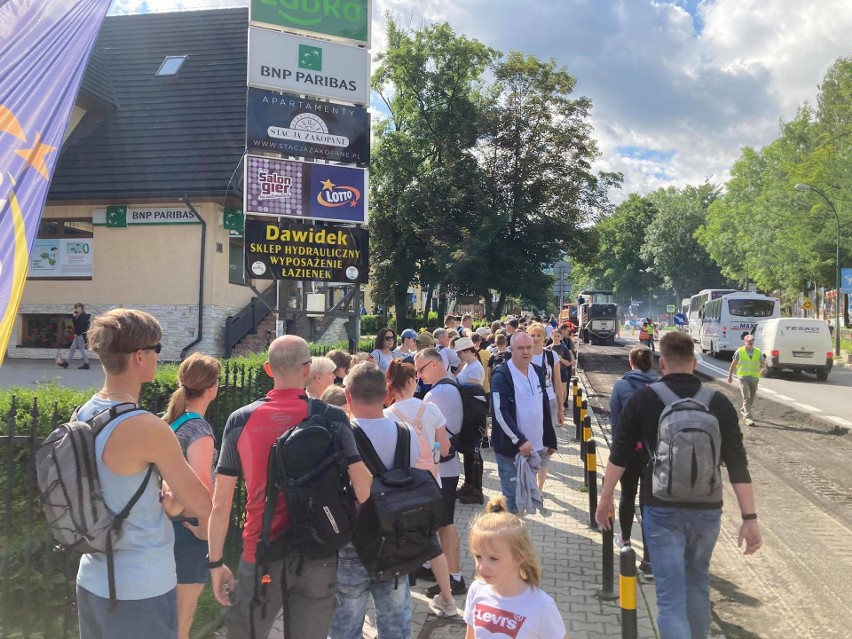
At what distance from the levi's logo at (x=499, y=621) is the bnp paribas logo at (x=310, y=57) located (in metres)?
9.70

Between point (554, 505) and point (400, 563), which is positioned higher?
point (400, 563)

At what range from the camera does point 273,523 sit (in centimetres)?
293

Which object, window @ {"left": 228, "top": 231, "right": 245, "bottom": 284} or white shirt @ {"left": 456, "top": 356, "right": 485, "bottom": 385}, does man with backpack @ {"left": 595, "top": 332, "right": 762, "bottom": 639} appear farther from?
window @ {"left": 228, "top": 231, "right": 245, "bottom": 284}

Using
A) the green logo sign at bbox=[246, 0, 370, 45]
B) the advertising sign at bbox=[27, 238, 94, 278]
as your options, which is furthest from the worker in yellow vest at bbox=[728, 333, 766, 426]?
the advertising sign at bbox=[27, 238, 94, 278]

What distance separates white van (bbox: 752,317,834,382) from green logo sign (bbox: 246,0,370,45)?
55.5 ft

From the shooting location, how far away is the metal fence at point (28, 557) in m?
3.64

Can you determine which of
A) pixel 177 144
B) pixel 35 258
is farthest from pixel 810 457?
pixel 35 258

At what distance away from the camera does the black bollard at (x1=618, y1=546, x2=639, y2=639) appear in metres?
3.26

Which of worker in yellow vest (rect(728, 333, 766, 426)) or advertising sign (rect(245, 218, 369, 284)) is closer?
advertising sign (rect(245, 218, 369, 284))

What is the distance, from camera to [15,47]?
3.02m

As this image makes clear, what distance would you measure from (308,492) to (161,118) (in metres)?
20.9

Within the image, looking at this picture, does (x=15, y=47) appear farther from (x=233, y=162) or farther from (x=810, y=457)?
(x=233, y=162)

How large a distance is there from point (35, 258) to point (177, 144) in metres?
5.33

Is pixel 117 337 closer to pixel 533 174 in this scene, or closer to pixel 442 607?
pixel 442 607
